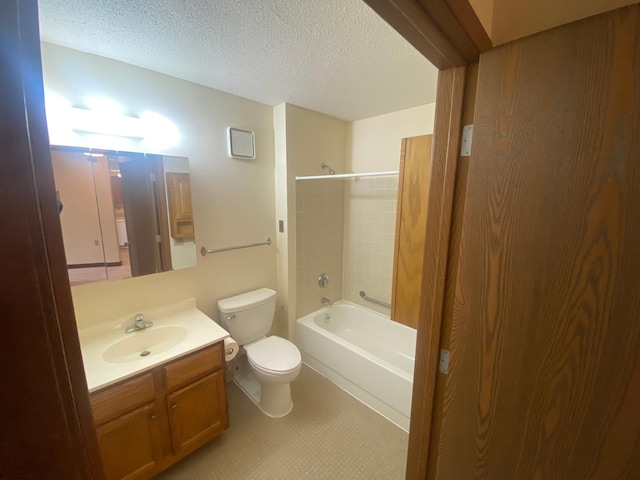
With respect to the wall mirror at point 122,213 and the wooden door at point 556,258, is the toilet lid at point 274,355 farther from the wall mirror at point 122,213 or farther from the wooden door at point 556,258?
the wooden door at point 556,258

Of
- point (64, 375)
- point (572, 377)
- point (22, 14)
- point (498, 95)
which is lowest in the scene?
point (572, 377)

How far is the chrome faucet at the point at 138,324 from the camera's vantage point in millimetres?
1596

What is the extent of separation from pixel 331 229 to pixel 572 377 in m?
2.23

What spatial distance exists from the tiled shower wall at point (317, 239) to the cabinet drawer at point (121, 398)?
4.58 feet

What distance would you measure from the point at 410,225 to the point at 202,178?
5.07 feet

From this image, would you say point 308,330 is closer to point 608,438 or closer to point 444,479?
point 444,479

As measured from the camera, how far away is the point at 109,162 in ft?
4.94

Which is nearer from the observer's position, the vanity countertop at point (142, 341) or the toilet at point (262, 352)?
the vanity countertop at point (142, 341)

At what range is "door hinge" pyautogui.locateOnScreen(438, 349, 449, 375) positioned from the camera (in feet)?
2.99

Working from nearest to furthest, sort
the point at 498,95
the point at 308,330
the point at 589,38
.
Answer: the point at 589,38
the point at 498,95
the point at 308,330

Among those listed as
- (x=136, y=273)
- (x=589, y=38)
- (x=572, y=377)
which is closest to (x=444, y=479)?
(x=572, y=377)

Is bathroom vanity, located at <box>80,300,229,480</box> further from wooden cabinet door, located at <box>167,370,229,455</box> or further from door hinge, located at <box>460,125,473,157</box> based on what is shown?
door hinge, located at <box>460,125,473,157</box>

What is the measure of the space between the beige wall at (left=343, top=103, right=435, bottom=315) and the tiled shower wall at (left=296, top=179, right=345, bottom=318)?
0.12 m

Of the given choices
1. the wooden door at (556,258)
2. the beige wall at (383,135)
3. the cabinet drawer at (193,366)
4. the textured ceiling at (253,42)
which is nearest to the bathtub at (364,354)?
the cabinet drawer at (193,366)
